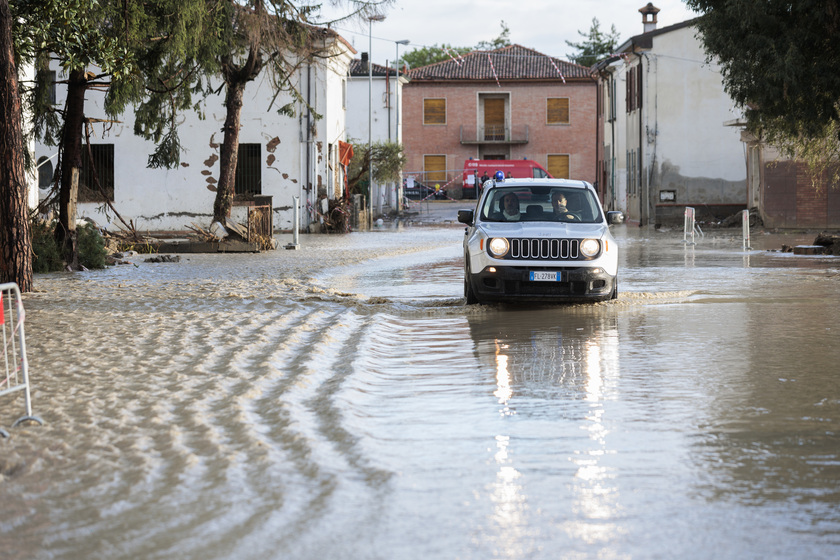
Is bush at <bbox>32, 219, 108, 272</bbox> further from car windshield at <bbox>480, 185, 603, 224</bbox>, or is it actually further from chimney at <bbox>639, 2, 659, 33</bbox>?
chimney at <bbox>639, 2, 659, 33</bbox>

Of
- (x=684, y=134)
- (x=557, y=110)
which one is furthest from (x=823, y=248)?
(x=557, y=110)

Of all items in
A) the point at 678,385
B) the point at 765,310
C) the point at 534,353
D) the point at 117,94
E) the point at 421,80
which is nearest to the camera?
the point at 678,385

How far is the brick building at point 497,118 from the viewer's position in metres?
72.9

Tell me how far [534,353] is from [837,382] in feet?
→ 9.10

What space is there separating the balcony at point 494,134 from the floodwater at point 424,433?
5922cm

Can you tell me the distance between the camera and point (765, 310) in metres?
A: 14.0

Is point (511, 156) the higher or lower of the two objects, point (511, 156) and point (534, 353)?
the higher

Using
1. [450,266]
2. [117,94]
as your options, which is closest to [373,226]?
[450,266]

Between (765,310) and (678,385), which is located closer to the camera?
(678,385)

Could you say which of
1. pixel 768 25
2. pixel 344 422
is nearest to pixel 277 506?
pixel 344 422

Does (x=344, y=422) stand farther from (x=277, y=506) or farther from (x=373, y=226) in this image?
(x=373, y=226)

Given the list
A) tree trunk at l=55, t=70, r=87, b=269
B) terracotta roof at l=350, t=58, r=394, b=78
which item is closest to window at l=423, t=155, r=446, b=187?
terracotta roof at l=350, t=58, r=394, b=78

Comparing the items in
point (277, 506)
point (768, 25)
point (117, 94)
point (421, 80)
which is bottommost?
point (277, 506)

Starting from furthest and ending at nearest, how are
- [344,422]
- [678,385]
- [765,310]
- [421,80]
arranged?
[421,80] < [765,310] < [678,385] < [344,422]
